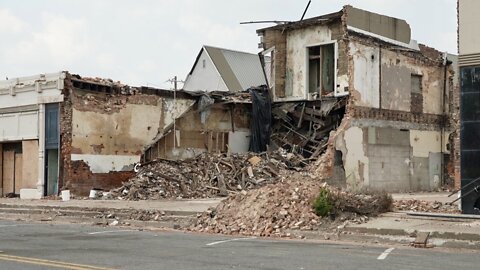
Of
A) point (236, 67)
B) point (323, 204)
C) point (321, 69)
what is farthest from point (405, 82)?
point (236, 67)

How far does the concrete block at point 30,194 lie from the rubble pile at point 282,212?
44.6 ft

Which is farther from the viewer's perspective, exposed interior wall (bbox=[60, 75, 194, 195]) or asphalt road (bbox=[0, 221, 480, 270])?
exposed interior wall (bbox=[60, 75, 194, 195])

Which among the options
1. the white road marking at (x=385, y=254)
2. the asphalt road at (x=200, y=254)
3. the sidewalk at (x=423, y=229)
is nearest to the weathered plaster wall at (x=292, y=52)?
Result: the sidewalk at (x=423, y=229)

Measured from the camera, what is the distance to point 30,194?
100 feet

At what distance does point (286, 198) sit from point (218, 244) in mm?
4482

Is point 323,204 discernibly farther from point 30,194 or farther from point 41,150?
point 30,194

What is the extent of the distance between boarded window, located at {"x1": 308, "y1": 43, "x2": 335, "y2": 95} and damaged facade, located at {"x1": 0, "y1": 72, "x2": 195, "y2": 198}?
6.41 metres

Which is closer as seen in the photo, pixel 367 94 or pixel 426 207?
pixel 426 207

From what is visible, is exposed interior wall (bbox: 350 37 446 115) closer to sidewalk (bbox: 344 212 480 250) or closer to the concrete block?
sidewalk (bbox: 344 212 480 250)

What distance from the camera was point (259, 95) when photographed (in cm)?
3444

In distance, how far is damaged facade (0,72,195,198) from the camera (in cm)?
2920

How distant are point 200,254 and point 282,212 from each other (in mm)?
5762

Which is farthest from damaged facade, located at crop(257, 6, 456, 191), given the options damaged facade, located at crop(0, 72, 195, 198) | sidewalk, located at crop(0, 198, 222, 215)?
sidewalk, located at crop(0, 198, 222, 215)

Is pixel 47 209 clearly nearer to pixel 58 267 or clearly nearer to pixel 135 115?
pixel 135 115
